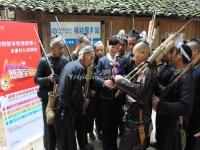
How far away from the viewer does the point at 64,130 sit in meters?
4.11

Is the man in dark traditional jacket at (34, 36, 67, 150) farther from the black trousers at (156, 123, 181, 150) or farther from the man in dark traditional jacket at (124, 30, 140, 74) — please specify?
the black trousers at (156, 123, 181, 150)

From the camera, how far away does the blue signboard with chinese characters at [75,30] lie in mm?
8672

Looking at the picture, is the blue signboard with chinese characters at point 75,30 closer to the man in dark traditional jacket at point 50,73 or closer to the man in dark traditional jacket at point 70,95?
the man in dark traditional jacket at point 50,73

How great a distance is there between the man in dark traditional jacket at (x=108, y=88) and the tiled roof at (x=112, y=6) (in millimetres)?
4068

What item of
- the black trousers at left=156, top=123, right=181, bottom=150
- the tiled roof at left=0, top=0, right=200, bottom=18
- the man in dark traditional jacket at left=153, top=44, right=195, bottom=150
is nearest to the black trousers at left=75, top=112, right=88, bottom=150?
the man in dark traditional jacket at left=153, top=44, right=195, bottom=150

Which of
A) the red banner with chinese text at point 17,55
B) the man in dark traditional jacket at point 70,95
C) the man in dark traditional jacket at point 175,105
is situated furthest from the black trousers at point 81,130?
the man in dark traditional jacket at point 175,105

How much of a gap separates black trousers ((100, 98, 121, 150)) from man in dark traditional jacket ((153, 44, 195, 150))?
3.40 ft

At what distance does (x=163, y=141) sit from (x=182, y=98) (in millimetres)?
755

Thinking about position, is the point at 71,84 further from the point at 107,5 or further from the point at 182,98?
the point at 107,5

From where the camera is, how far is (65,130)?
4.12 meters

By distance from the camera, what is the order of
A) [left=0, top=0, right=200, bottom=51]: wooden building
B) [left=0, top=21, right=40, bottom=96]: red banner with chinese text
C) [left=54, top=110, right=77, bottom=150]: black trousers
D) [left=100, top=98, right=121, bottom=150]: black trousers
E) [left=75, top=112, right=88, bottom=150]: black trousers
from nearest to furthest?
[left=54, top=110, right=77, bottom=150]: black trousers, [left=0, top=21, right=40, bottom=96]: red banner with chinese text, [left=100, top=98, right=121, bottom=150]: black trousers, [left=75, top=112, right=88, bottom=150]: black trousers, [left=0, top=0, right=200, bottom=51]: wooden building

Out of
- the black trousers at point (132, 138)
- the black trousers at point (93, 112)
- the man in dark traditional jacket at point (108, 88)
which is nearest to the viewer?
the black trousers at point (132, 138)

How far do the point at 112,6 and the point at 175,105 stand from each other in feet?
22.5

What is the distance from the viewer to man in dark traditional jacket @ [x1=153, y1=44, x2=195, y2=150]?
10.8 ft
